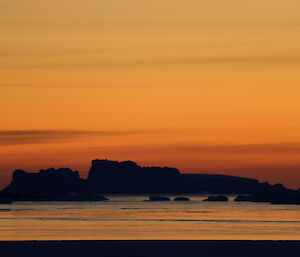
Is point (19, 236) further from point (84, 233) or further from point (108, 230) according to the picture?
point (108, 230)

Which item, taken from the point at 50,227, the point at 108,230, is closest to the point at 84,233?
the point at 108,230

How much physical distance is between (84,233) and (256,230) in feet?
52.4

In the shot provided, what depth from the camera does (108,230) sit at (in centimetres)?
8325
